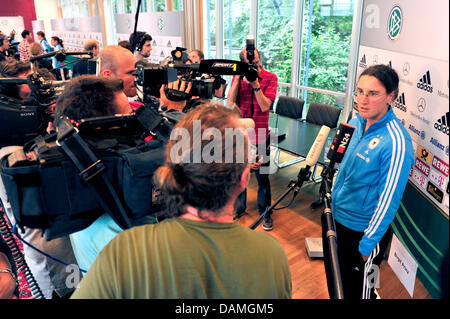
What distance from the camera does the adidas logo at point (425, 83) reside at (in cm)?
118

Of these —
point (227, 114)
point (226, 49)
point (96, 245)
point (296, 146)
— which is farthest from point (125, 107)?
point (226, 49)

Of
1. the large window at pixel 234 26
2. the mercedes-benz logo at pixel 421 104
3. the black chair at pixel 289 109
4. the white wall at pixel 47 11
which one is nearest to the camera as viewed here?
the mercedes-benz logo at pixel 421 104

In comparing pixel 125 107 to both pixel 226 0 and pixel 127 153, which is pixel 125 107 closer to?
pixel 127 153

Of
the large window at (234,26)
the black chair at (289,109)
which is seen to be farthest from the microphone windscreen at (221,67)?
the large window at (234,26)

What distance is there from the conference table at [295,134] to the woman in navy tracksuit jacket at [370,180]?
1.29 meters

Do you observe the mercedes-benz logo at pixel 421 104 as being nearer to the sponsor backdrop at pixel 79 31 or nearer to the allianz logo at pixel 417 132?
the allianz logo at pixel 417 132

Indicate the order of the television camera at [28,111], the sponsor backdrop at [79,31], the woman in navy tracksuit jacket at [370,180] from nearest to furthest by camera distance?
the woman in navy tracksuit jacket at [370,180] < the television camera at [28,111] < the sponsor backdrop at [79,31]

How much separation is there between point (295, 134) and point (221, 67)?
6.66ft

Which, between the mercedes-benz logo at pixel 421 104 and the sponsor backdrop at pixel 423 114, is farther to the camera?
the mercedes-benz logo at pixel 421 104

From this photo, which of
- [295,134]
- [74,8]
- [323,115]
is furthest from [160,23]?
[74,8]

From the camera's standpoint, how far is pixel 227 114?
778 mm

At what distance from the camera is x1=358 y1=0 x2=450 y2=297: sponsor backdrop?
3.28 ft

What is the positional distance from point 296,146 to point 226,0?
3995mm

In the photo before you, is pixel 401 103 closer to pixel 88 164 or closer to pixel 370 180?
pixel 370 180
